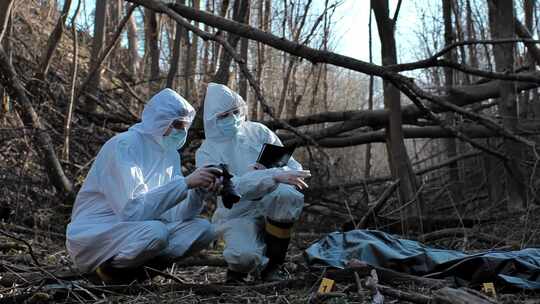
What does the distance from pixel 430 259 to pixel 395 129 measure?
11.6 ft

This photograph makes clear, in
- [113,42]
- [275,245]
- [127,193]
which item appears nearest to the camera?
[127,193]

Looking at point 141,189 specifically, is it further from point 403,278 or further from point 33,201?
point 33,201

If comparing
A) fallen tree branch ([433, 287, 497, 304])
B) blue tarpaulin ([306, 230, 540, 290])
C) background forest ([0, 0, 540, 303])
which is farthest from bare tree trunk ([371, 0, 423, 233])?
fallen tree branch ([433, 287, 497, 304])

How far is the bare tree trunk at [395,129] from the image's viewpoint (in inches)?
271

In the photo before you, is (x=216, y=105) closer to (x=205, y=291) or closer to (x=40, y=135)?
(x=205, y=291)

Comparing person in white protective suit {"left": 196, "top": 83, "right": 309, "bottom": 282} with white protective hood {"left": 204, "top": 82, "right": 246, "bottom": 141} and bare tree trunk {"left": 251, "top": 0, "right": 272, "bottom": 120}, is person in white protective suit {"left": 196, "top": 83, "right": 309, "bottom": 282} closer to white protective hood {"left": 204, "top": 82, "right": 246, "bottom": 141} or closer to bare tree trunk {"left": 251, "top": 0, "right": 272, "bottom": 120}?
white protective hood {"left": 204, "top": 82, "right": 246, "bottom": 141}

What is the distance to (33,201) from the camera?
266 inches

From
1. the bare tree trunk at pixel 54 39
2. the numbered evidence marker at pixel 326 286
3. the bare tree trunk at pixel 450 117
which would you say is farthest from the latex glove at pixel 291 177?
the bare tree trunk at pixel 450 117

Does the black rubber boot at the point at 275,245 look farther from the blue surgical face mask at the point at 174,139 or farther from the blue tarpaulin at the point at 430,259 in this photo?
the blue surgical face mask at the point at 174,139

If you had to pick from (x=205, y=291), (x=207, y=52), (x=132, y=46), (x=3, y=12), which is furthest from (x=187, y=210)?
(x=132, y=46)

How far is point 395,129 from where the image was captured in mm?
7445

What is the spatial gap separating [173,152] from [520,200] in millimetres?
4065

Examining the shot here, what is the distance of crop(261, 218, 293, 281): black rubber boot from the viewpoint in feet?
14.1

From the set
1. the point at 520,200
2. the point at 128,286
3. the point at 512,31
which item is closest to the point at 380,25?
the point at 512,31
